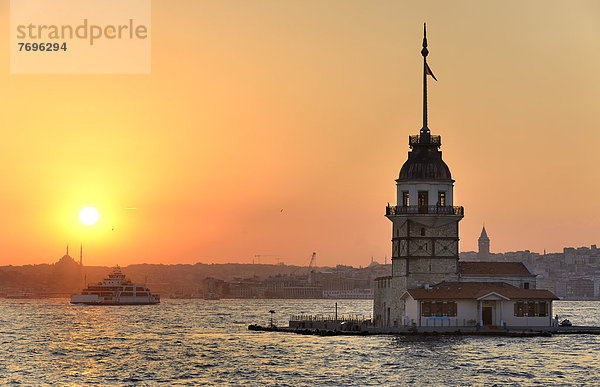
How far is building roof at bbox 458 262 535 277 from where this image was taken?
112250mm

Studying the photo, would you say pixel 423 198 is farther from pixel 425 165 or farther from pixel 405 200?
pixel 425 165

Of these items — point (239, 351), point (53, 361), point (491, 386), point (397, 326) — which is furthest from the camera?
point (397, 326)

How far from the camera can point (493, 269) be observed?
373 ft

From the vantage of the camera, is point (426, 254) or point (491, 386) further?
point (426, 254)

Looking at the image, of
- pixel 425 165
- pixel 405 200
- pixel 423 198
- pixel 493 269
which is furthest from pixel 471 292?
pixel 425 165

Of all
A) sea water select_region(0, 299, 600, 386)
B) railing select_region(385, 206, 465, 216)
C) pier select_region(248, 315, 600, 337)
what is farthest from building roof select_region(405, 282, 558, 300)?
railing select_region(385, 206, 465, 216)

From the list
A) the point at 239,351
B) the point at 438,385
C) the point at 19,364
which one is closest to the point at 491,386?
the point at 438,385

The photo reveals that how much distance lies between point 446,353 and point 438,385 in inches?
714

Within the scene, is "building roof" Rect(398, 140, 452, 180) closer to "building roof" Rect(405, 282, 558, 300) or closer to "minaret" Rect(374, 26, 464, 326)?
"minaret" Rect(374, 26, 464, 326)

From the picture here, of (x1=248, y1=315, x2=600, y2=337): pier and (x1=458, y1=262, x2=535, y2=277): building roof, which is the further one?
(x1=458, y1=262, x2=535, y2=277): building roof

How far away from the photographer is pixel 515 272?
11312 cm

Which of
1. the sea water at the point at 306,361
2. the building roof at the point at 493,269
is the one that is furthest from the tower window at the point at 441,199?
the sea water at the point at 306,361

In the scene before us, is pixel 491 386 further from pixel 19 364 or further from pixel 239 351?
pixel 19 364

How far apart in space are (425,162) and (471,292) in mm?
14574
